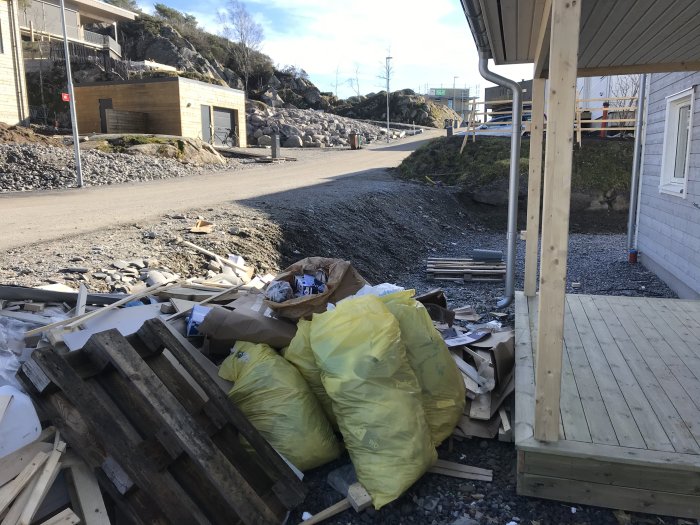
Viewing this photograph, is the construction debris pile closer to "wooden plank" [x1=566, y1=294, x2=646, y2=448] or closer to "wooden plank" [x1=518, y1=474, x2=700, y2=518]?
"wooden plank" [x1=518, y1=474, x2=700, y2=518]

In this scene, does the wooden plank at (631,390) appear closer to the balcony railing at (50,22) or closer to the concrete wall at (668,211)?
the concrete wall at (668,211)

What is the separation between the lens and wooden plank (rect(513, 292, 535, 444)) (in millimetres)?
3004

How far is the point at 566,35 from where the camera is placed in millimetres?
2520

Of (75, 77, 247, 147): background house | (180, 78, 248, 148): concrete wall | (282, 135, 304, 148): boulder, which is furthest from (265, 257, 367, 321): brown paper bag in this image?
(282, 135, 304, 148): boulder

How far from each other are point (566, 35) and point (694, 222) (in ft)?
16.6

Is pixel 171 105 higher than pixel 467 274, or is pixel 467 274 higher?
pixel 171 105

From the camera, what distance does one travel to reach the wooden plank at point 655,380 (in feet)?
9.63

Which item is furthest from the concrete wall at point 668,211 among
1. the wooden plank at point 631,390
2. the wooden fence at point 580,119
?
the wooden fence at point 580,119

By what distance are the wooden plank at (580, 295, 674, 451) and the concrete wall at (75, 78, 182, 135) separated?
24379mm

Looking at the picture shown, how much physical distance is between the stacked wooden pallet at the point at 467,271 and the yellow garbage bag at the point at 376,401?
556 cm

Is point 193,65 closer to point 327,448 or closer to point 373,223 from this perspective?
point 373,223

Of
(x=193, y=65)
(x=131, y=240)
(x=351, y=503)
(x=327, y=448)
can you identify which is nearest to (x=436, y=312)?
(x=327, y=448)

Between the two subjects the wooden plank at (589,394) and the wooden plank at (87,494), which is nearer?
the wooden plank at (87,494)

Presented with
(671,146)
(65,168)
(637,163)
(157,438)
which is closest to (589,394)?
(157,438)
